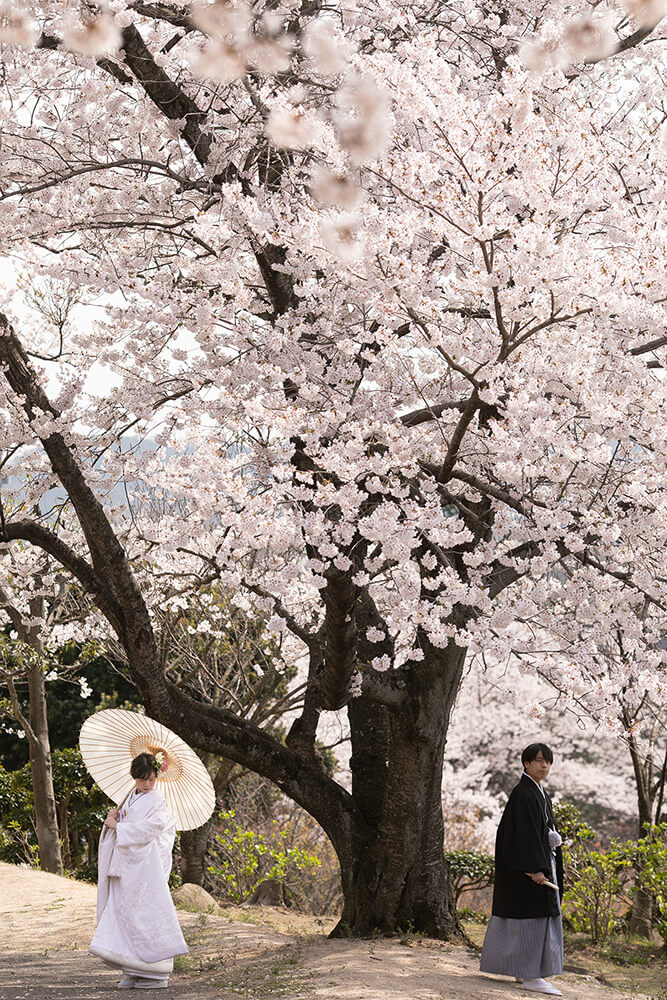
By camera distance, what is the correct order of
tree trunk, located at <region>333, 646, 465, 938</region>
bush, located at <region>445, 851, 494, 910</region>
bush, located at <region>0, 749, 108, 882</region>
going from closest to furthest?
1. tree trunk, located at <region>333, 646, 465, 938</region>
2. bush, located at <region>445, 851, 494, 910</region>
3. bush, located at <region>0, 749, 108, 882</region>

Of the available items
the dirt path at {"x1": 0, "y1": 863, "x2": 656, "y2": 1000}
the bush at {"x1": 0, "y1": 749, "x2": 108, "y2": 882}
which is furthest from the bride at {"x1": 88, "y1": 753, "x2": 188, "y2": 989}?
the bush at {"x1": 0, "y1": 749, "x2": 108, "y2": 882}

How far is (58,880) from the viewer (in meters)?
9.26

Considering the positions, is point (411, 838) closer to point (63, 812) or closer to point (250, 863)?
point (250, 863)

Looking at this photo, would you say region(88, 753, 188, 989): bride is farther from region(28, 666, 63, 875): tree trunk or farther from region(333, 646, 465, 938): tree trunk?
region(28, 666, 63, 875): tree trunk

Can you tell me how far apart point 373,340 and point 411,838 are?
319 cm

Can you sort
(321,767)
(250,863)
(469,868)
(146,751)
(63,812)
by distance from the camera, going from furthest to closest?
1. (63,812)
2. (250,863)
3. (469,868)
4. (321,767)
5. (146,751)

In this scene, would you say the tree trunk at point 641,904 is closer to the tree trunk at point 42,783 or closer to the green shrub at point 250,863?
the green shrub at point 250,863

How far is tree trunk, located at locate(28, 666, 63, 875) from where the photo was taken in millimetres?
10695

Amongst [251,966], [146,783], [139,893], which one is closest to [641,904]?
[251,966]

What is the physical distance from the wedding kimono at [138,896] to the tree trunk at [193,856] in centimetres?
538

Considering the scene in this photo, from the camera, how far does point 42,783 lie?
35.7 ft

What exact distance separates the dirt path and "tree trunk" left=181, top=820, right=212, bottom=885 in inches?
99.7

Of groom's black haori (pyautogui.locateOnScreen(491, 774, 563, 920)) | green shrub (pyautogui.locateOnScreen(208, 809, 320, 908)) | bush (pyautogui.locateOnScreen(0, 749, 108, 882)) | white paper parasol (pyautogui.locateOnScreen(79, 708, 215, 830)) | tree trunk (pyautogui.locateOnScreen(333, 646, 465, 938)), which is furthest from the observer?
bush (pyautogui.locateOnScreen(0, 749, 108, 882))

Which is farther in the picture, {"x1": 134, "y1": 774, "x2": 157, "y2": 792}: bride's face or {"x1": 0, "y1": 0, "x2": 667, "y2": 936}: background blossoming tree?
{"x1": 134, "y1": 774, "x2": 157, "y2": 792}: bride's face
